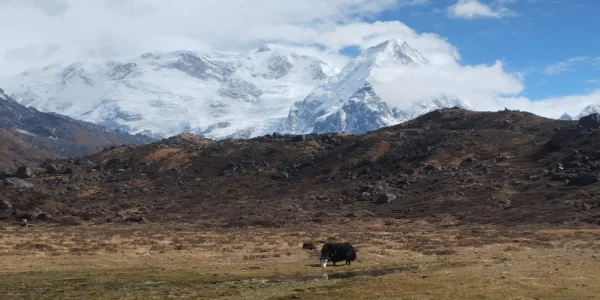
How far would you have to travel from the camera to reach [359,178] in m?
141

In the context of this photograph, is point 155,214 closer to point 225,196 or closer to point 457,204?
point 225,196

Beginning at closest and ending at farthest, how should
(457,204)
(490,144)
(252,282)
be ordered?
(252,282)
(457,204)
(490,144)

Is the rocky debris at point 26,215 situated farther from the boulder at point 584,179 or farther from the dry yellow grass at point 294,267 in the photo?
the boulder at point 584,179

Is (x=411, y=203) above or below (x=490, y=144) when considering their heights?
below

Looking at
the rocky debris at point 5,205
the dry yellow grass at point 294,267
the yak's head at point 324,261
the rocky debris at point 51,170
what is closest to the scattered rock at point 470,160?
the dry yellow grass at point 294,267

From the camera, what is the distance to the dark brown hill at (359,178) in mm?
105188

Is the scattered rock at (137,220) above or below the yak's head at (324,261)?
above

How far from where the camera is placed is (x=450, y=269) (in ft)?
132

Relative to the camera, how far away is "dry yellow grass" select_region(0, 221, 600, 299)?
103 feet

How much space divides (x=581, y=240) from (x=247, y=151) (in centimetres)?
12831

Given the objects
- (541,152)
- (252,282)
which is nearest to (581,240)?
(252,282)

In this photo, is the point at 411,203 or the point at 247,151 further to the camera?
the point at 247,151

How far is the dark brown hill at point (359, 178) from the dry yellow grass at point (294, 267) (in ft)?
99.9

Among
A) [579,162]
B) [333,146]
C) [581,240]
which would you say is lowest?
[581,240]
